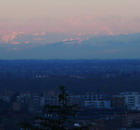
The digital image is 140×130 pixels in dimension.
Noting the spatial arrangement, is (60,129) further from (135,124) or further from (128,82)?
(128,82)

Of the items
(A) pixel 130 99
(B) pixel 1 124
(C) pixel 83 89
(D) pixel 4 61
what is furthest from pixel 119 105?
(D) pixel 4 61

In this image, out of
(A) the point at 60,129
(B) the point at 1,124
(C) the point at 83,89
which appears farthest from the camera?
(C) the point at 83,89

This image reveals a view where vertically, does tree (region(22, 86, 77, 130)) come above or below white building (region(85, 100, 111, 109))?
above

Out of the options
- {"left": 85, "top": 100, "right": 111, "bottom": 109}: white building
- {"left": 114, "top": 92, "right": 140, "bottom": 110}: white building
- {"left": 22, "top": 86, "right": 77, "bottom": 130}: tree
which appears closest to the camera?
{"left": 22, "top": 86, "right": 77, "bottom": 130}: tree

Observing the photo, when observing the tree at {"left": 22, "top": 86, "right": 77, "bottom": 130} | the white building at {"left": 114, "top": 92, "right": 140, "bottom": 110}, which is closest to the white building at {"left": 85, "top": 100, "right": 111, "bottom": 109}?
the white building at {"left": 114, "top": 92, "right": 140, "bottom": 110}

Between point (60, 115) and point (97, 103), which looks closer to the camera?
point (60, 115)

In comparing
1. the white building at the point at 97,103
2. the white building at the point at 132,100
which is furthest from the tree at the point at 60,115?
the white building at the point at 132,100

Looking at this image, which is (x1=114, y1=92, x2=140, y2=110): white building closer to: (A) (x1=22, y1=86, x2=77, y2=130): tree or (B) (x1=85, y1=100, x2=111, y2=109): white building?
(B) (x1=85, y1=100, x2=111, y2=109): white building

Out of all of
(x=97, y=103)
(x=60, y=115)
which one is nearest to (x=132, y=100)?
(x=97, y=103)

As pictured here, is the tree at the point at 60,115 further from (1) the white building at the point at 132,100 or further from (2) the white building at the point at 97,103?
(1) the white building at the point at 132,100

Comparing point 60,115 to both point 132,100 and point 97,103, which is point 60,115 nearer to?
point 97,103

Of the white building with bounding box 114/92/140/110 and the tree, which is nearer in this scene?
the tree
